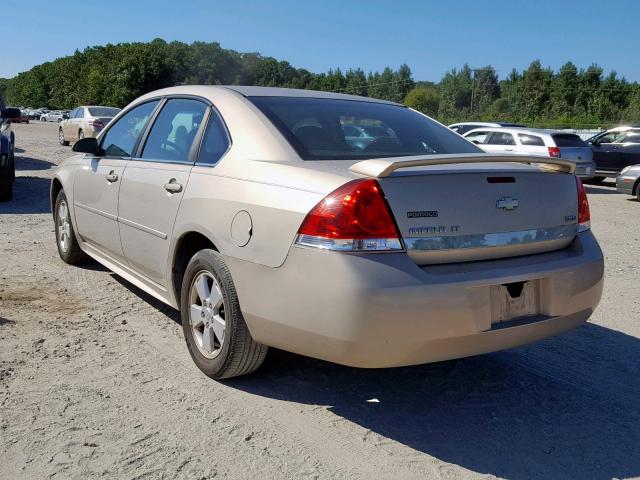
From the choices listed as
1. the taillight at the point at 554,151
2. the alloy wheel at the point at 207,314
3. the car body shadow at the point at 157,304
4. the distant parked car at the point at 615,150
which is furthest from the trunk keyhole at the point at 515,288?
the distant parked car at the point at 615,150

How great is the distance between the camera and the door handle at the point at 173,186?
151 inches

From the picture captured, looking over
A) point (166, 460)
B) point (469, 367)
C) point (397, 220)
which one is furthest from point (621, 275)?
point (166, 460)

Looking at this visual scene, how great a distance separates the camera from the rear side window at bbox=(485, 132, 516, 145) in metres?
16.3

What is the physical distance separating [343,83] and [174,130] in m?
124

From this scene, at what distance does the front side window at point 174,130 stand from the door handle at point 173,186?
0.58 ft

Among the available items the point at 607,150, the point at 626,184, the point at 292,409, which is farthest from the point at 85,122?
the point at 292,409

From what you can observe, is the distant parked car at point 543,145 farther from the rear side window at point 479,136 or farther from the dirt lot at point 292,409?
the dirt lot at point 292,409

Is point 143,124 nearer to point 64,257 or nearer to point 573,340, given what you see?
point 64,257

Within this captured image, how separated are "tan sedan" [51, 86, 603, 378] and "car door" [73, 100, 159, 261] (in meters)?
0.47

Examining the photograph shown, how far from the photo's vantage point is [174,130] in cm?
432

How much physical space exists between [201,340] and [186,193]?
845 millimetres

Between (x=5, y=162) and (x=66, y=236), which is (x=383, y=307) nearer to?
(x=66, y=236)

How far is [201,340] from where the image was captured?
3703 mm

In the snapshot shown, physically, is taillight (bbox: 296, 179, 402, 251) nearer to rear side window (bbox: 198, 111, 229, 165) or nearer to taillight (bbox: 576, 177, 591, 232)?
rear side window (bbox: 198, 111, 229, 165)
